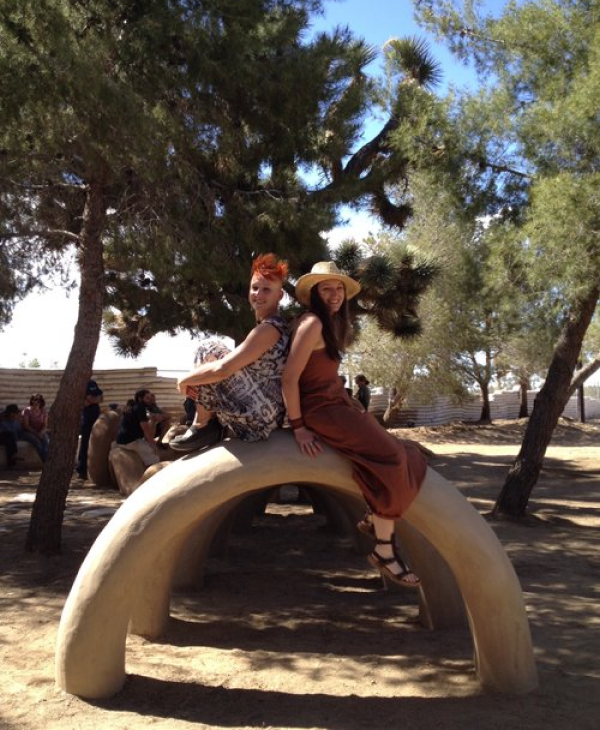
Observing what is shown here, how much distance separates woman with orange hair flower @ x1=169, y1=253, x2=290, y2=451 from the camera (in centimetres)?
367

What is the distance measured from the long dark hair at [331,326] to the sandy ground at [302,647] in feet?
5.80

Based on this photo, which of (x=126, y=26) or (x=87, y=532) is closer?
(x=126, y=26)

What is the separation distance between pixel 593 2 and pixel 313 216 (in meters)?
3.76

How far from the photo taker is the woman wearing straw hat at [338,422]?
357 centimetres

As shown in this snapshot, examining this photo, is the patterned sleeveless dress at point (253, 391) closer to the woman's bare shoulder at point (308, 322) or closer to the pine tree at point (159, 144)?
the woman's bare shoulder at point (308, 322)

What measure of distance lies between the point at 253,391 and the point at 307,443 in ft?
1.22

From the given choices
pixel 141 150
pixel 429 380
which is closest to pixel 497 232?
pixel 141 150

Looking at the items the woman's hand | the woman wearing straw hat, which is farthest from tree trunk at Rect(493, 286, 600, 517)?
the woman's hand

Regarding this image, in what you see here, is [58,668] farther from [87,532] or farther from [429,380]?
[429,380]

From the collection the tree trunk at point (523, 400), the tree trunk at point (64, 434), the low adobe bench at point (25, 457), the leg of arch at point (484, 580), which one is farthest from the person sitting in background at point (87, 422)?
the tree trunk at point (523, 400)

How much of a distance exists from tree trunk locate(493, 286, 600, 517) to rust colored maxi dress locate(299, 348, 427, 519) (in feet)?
17.8

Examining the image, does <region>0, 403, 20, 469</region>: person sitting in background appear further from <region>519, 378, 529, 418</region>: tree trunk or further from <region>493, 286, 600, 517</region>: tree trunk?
<region>519, 378, 529, 418</region>: tree trunk

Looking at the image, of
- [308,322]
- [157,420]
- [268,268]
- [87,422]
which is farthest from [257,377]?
[87,422]

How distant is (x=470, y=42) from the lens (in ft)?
29.9
